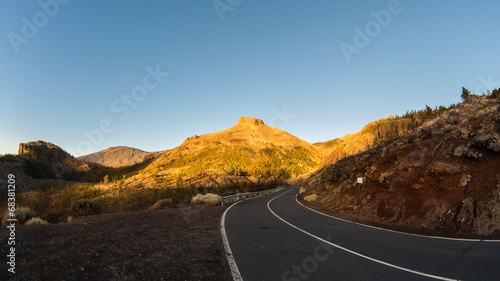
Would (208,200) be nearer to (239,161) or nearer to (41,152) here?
(239,161)

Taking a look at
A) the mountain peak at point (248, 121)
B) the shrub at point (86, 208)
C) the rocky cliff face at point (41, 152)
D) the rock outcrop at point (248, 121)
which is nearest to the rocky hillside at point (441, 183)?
the shrub at point (86, 208)

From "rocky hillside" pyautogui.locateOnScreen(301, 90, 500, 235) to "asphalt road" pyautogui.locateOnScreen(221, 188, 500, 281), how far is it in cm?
281

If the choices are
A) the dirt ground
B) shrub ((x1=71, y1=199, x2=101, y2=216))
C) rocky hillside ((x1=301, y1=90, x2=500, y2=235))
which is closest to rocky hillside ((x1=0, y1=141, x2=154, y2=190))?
shrub ((x1=71, y1=199, x2=101, y2=216))

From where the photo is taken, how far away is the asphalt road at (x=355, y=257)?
4.85 meters

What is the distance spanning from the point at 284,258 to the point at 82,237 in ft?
20.1

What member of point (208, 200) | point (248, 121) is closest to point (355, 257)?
point (208, 200)

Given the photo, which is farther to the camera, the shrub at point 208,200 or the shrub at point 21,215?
the shrub at point 208,200

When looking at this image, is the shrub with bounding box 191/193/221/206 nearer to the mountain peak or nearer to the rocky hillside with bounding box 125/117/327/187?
the rocky hillside with bounding box 125/117/327/187

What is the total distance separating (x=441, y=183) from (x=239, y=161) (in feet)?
268

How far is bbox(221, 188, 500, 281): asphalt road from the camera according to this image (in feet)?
15.9

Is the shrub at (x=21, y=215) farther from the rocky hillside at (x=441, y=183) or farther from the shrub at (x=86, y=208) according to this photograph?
the rocky hillside at (x=441, y=183)

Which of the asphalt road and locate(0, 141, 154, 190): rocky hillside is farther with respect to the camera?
locate(0, 141, 154, 190): rocky hillside

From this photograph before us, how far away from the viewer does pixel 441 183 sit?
12352 mm

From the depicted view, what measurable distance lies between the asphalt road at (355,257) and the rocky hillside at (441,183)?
2814mm
